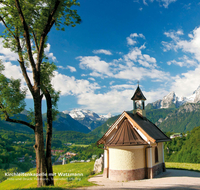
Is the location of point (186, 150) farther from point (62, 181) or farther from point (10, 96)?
point (10, 96)

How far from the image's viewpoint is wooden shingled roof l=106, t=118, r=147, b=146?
16.8m

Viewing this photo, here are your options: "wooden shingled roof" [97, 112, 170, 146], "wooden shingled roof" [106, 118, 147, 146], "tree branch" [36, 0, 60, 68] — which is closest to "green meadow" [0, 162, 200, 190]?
"wooden shingled roof" [106, 118, 147, 146]

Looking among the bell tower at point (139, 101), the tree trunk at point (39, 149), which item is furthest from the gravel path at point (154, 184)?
the bell tower at point (139, 101)

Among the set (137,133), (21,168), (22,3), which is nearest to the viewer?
(22,3)

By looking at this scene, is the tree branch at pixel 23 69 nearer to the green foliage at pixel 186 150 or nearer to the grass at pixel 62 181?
the grass at pixel 62 181

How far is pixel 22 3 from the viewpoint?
533 inches

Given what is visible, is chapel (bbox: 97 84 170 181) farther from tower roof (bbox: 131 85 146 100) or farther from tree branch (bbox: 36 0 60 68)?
tree branch (bbox: 36 0 60 68)

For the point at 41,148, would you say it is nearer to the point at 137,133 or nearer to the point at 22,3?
the point at 137,133

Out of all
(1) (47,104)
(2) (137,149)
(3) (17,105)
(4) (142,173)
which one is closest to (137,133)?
(2) (137,149)

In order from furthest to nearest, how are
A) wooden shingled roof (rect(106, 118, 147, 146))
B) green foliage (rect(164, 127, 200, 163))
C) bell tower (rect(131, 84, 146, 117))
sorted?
green foliage (rect(164, 127, 200, 163)) → bell tower (rect(131, 84, 146, 117)) → wooden shingled roof (rect(106, 118, 147, 146))

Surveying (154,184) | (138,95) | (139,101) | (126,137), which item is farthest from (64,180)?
(138,95)

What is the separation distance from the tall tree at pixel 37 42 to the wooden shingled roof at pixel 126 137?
6.62 meters

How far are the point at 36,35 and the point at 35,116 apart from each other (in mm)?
7532

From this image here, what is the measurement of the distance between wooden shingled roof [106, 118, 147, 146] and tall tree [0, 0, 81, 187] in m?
6.62
